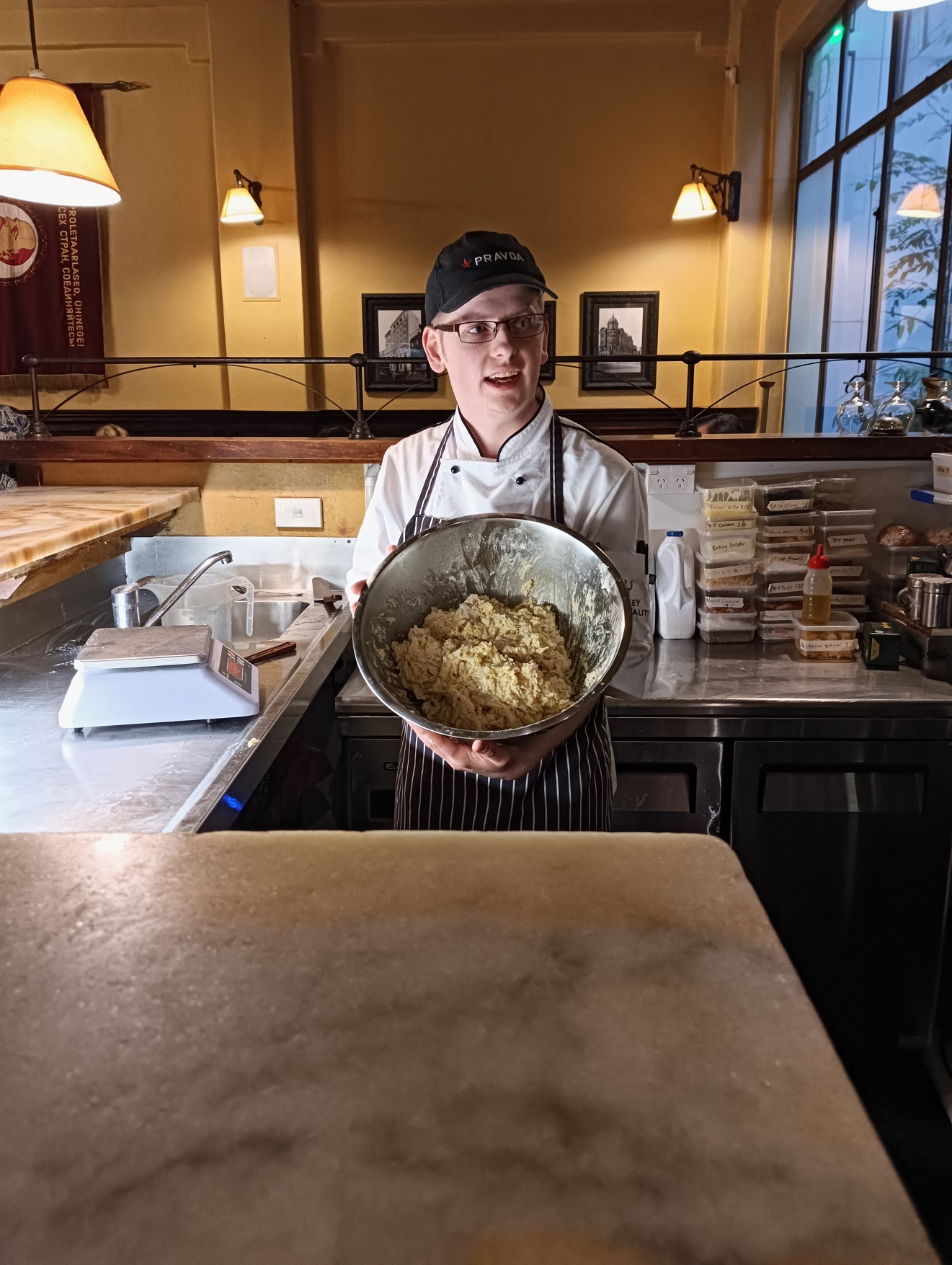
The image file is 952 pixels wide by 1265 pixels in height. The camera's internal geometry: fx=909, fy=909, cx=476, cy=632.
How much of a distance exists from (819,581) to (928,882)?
776mm

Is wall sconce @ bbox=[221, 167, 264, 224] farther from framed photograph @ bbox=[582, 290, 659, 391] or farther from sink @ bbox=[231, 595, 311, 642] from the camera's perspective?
sink @ bbox=[231, 595, 311, 642]

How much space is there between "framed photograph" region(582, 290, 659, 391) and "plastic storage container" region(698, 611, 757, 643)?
4.13 meters

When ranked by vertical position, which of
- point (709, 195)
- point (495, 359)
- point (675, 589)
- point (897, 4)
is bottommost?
point (675, 589)

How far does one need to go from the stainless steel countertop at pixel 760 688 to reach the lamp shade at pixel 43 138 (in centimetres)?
156

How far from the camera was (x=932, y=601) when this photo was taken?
2.21 m

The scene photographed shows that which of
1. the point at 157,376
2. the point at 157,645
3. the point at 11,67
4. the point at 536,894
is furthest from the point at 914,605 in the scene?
the point at 11,67

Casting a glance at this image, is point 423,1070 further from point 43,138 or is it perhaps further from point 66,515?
point 43,138

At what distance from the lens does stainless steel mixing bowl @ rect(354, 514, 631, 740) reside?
1.33 m

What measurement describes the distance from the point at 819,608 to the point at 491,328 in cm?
127

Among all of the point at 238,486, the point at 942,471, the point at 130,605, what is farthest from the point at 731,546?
the point at 130,605

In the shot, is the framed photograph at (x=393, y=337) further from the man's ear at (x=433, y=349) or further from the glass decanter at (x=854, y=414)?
the man's ear at (x=433, y=349)

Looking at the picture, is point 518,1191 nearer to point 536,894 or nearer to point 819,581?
point 536,894

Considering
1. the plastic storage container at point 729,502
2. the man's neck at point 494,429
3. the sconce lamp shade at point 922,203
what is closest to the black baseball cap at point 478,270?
the man's neck at point 494,429

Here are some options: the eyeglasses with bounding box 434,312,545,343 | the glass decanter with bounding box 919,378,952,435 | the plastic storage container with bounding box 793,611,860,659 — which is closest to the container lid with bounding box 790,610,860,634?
the plastic storage container with bounding box 793,611,860,659
